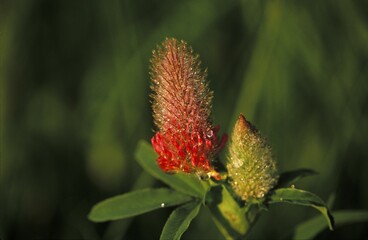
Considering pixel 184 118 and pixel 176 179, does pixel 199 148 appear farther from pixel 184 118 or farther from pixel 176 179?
pixel 176 179

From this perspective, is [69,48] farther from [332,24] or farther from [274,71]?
[332,24]

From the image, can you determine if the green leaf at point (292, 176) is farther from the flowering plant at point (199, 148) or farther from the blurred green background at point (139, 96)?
the blurred green background at point (139, 96)

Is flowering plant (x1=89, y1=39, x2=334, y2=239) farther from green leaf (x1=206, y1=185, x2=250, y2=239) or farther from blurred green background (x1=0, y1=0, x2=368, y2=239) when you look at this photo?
blurred green background (x1=0, y1=0, x2=368, y2=239)

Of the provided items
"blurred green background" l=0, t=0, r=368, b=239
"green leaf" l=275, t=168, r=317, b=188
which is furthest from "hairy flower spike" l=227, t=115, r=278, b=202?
"blurred green background" l=0, t=0, r=368, b=239

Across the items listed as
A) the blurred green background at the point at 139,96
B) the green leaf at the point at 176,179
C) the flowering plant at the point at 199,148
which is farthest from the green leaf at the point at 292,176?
the blurred green background at the point at 139,96

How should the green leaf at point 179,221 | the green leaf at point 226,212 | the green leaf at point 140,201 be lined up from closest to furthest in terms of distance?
the green leaf at point 179,221 < the green leaf at point 226,212 < the green leaf at point 140,201

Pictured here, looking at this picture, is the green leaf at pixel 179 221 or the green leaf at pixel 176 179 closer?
the green leaf at pixel 179 221
